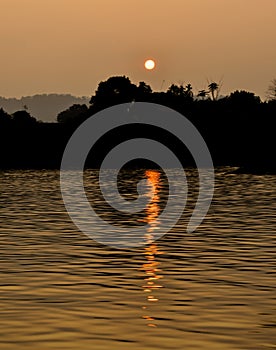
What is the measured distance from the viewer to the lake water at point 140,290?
862 inches

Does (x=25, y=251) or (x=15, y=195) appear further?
(x=15, y=195)

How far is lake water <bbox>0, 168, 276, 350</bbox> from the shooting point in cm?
2189

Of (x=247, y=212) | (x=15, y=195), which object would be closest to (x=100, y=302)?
(x=247, y=212)

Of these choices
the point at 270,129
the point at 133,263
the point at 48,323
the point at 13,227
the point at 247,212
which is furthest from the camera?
the point at 270,129

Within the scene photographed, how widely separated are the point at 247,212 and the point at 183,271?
28.8 m

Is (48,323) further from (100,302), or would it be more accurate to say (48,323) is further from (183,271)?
(183,271)

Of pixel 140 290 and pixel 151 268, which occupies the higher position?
pixel 140 290

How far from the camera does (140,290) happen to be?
28.5 meters

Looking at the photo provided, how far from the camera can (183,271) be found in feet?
107

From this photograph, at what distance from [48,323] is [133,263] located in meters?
12.2

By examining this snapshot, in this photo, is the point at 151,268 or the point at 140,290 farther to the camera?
the point at 151,268

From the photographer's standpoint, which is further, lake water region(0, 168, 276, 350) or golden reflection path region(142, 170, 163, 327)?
golden reflection path region(142, 170, 163, 327)

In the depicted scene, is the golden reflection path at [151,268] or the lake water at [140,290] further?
the golden reflection path at [151,268]

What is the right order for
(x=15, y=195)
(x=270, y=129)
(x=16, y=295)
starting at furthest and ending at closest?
(x=270, y=129) < (x=15, y=195) < (x=16, y=295)
